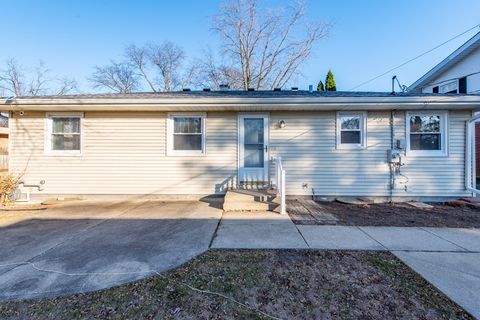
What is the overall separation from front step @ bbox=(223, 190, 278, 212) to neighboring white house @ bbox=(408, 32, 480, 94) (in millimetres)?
10671

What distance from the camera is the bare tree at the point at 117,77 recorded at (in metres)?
23.6

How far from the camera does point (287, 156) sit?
6.39 m

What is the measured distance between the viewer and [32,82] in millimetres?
23562

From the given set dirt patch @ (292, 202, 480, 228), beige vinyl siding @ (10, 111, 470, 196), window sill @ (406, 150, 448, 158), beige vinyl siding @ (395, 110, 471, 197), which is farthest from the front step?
window sill @ (406, 150, 448, 158)

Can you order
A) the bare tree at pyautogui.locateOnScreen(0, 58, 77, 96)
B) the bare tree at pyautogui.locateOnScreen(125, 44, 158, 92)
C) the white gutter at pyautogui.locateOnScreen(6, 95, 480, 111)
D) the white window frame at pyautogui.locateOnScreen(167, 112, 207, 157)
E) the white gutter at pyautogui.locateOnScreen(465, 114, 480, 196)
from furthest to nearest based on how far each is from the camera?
1. the bare tree at pyautogui.locateOnScreen(125, 44, 158, 92)
2. the bare tree at pyautogui.locateOnScreen(0, 58, 77, 96)
3. the white window frame at pyautogui.locateOnScreen(167, 112, 207, 157)
4. the white gutter at pyautogui.locateOnScreen(465, 114, 480, 196)
5. the white gutter at pyautogui.locateOnScreen(6, 95, 480, 111)

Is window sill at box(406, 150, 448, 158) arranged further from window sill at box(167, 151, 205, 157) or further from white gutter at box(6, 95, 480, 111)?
window sill at box(167, 151, 205, 157)

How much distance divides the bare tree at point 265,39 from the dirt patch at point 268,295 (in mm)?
16711

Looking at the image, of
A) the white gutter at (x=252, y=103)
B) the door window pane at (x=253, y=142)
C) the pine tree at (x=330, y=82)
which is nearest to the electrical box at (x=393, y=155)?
the white gutter at (x=252, y=103)

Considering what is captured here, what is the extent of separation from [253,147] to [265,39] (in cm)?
1485

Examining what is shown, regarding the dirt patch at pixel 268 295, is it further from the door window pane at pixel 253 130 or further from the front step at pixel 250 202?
the door window pane at pixel 253 130

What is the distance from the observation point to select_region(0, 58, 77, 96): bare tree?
22969 mm

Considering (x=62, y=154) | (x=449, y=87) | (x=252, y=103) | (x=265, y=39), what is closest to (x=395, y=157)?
(x=252, y=103)

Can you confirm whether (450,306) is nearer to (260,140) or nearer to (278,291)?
(278,291)

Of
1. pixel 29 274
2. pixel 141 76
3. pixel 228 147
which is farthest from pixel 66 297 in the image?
pixel 141 76
